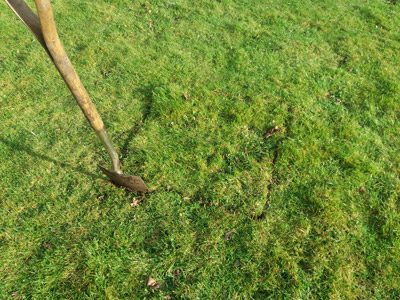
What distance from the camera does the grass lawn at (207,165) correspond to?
2.59m

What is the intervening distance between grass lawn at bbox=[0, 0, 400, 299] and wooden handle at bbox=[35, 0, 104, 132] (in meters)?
1.11

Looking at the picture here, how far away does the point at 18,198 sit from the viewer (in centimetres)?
311

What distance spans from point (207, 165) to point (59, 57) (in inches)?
81.7

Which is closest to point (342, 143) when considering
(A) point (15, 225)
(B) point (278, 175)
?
(B) point (278, 175)

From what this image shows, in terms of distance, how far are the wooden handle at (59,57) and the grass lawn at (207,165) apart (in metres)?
1.11

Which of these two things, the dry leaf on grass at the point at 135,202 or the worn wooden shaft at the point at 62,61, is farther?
the dry leaf on grass at the point at 135,202

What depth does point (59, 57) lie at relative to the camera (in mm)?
2113

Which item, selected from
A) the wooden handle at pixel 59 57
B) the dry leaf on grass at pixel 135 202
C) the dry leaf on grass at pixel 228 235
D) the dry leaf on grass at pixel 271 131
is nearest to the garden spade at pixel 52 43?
the wooden handle at pixel 59 57

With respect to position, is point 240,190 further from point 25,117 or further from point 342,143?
point 25,117

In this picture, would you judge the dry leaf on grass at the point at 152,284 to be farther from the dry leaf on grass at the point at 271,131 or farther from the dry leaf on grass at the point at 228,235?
the dry leaf on grass at the point at 271,131

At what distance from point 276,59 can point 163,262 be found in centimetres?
417

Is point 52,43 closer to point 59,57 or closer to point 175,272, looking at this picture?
point 59,57

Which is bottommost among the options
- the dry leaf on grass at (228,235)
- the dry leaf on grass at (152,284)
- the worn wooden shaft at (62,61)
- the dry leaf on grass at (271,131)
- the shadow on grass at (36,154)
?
the shadow on grass at (36,154)

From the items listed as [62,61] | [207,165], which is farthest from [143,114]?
[62,61]
